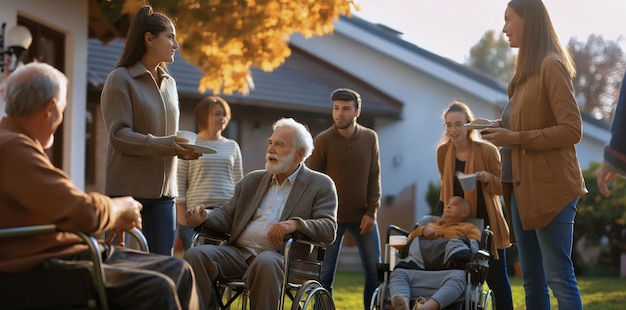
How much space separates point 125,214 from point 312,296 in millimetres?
1593

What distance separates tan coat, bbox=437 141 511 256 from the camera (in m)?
7.11

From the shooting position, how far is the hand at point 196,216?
5.89 metres

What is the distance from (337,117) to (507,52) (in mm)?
68649

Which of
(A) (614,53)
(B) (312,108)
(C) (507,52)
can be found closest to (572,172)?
(B) (312,108)

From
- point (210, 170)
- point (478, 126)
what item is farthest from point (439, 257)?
point (210, 170)

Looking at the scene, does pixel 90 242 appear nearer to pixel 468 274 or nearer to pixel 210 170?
pixel 468 274

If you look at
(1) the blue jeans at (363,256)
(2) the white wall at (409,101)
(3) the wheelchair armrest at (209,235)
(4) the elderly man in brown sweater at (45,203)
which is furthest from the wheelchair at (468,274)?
(2) the white wall at (409,101)

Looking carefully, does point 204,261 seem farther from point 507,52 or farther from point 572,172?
point 507,52

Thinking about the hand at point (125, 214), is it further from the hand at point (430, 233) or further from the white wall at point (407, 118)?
the white wall at point (407, 118)

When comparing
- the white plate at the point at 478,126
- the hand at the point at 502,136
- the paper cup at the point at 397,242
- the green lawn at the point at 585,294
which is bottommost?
the green lawn at the point at 585,294

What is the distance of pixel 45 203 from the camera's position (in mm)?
4070

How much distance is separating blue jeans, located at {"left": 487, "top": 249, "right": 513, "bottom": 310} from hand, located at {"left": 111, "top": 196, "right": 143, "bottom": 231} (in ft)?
11.2

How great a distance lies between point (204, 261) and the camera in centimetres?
577

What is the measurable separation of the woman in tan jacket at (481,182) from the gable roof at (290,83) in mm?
12687
